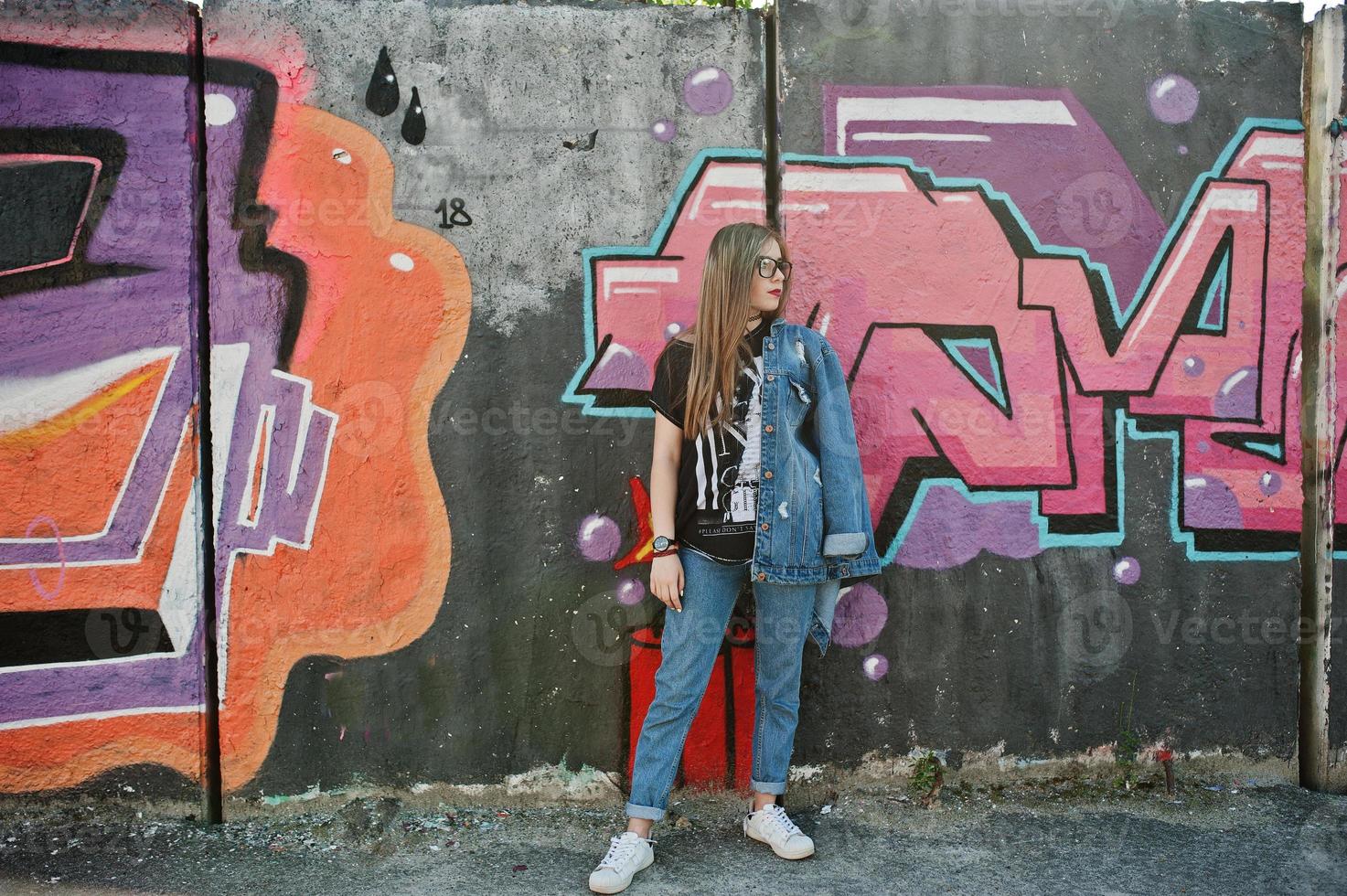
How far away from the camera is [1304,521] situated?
131 inches

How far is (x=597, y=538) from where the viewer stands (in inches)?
123

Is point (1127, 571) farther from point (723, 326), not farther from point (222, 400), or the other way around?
point (222, 400)

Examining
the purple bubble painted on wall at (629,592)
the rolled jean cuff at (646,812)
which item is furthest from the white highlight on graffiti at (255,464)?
the rolled jean cuff at (646,812)

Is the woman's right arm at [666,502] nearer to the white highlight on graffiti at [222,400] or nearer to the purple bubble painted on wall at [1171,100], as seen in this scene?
the white highlight on graffiti at [222,400]

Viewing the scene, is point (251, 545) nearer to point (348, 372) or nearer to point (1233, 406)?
point (348, 372)

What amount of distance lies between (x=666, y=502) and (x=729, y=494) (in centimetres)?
19

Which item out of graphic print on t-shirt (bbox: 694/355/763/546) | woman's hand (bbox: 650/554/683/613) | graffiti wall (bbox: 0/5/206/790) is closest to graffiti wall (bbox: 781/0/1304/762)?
graphic print on t-shirt (bbox: 694/355/763/546)

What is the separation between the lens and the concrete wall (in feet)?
9.80

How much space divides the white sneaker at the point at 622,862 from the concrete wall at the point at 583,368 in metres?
0.43

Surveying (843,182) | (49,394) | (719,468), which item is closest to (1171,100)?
(843,182)

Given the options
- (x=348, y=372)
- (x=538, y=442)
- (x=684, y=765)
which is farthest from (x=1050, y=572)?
(x=348, y=372)

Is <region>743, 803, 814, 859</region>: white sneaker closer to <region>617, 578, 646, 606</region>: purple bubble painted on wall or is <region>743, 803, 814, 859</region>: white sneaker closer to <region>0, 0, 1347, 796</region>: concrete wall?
<region>0, 0, 1347, 796</region>: concrete wall

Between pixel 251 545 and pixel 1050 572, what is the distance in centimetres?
284

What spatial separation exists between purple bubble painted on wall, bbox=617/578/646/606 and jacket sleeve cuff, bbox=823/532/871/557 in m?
0.74
